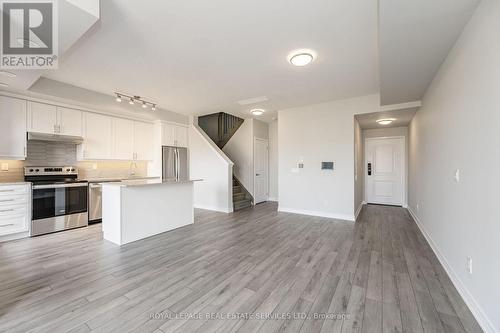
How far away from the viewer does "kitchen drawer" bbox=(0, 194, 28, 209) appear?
11.3 ft

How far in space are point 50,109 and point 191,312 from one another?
4606 millimetres

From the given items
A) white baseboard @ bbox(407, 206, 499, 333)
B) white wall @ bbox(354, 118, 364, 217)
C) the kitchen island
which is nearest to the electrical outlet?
white baseboard @ bbox(407, 206, 499, 333)

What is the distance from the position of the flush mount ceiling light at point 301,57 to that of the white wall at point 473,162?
155cm

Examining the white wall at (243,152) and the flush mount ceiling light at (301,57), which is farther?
the white wall at (243,152)

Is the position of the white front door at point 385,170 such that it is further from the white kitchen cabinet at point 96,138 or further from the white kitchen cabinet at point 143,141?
the white kitchen cabinet at point 96,138

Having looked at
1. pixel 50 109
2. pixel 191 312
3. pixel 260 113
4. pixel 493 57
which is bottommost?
pixel 191 312

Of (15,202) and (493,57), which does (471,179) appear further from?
(15,202)

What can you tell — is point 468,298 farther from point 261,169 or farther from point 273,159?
point 273,159

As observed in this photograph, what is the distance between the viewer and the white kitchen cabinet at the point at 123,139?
5.03 m

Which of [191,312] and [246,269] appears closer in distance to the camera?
[191,312]

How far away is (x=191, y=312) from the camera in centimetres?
183

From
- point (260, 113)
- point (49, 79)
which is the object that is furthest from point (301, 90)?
point (49, 79)

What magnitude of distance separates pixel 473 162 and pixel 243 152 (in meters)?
5.55

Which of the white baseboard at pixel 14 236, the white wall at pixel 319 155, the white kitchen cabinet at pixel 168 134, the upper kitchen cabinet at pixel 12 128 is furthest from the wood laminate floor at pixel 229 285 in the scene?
the white kitchen cabinet at pixel 168 134
